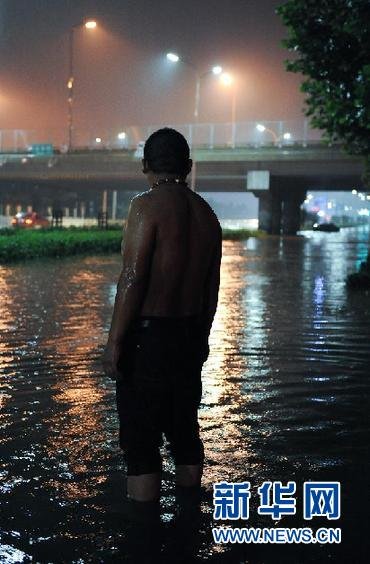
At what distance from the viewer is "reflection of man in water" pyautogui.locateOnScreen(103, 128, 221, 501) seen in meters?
3.60

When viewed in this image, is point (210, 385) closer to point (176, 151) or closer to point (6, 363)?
point (6, 363)

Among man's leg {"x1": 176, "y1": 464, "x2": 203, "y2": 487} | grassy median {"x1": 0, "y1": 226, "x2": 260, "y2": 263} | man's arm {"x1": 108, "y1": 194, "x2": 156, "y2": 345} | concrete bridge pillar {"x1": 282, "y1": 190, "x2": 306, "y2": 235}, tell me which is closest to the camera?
man's arm {"x1": 108, "y1": 194, "x2": 156, "y2": 345}

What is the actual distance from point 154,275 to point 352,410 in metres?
3.22

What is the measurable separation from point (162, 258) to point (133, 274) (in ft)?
0.53

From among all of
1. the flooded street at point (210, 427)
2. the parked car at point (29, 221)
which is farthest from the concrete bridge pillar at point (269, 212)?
the flooded street at point (210, 427)

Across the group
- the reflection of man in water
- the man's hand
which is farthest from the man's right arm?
the man's hand

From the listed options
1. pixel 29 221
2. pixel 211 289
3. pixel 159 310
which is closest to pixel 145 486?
pixel 159 310

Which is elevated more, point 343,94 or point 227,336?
point 343,94

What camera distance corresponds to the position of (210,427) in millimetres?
5629

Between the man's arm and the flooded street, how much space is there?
104cm

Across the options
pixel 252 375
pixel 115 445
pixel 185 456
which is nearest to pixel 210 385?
pixel 252 375

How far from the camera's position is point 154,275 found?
365cm

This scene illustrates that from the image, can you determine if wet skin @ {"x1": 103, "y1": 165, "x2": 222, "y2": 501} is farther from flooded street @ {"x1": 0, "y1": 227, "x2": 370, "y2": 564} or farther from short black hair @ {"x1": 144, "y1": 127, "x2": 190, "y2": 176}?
flooded street @ {"x1": 0, "y1": 227, "x2": 370, "y2": 564}

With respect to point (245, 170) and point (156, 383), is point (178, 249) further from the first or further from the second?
point (245, 170)
